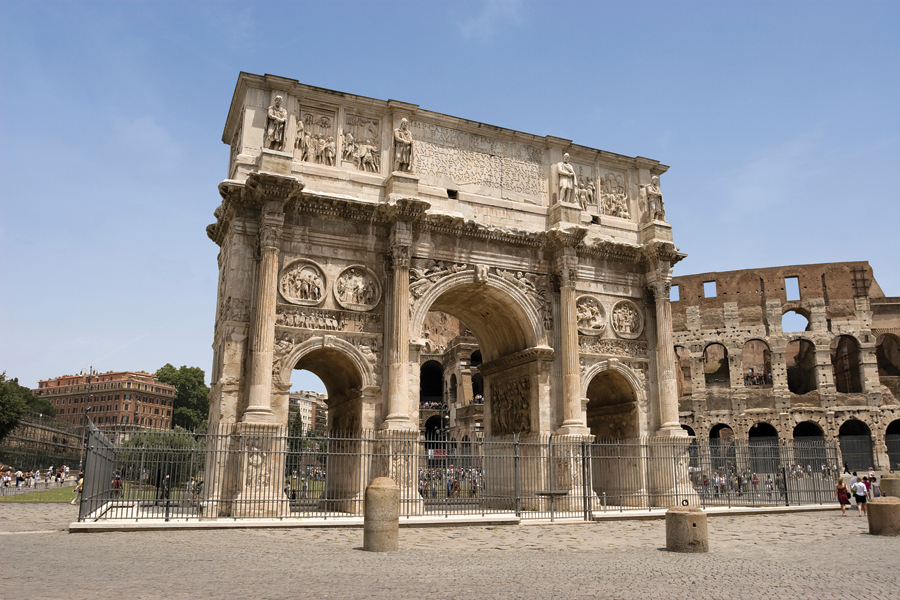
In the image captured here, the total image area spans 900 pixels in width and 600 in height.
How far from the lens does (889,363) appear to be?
46.2m

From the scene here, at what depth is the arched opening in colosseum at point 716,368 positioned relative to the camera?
152 feet

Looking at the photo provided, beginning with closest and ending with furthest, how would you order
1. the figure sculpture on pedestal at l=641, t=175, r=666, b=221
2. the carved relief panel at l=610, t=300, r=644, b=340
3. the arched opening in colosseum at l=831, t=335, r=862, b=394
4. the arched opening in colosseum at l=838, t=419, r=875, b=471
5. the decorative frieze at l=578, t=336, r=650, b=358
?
1. the decorative frieze at l=578, t=336, r=650, b=358
2. the carved relief panel at l=610, t=300, r=644, b=340
3. the figure sculpture on pedestal at l=641, t=175, r=666, b=221
4. the arched opening in colosseum at l=838, t=419, r=875, b=471
5. the arched opening in colosseum at l=831, t=335, r=862, b=394

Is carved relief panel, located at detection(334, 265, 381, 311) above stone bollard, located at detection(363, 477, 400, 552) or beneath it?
above

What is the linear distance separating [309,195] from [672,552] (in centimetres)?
1109

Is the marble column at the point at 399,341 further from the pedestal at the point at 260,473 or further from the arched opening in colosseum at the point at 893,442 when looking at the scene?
the arched opening in colosseum at the point at 893,442

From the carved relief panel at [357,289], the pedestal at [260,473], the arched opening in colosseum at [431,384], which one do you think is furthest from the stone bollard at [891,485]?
the arched opening in colosseum at [431,384]

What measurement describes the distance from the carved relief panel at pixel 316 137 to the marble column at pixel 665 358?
9.90 m

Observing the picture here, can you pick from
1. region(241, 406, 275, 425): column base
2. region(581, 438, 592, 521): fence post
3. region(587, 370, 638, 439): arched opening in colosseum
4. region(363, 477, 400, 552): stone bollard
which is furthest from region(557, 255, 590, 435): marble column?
region(363, 477, 400, 552): stone bollard

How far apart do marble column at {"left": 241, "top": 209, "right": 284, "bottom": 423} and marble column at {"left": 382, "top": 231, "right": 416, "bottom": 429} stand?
2.76m

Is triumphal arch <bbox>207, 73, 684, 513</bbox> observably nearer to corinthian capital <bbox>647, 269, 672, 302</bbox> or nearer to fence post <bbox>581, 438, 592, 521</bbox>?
corinthian capital <bbox>647, 269, 672, 302</bbox>

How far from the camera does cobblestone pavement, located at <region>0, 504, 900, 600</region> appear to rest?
275 inches

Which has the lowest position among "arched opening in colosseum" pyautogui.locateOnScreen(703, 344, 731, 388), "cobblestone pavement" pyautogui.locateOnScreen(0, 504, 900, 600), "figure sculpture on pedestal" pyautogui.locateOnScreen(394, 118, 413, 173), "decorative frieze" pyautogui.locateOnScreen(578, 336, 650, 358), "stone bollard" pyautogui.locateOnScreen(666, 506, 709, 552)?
"cobblestone pavement" pyautogui.locateOnScreen(0, 504, 900, 600)

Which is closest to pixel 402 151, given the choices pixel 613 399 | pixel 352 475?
pixel 352 475

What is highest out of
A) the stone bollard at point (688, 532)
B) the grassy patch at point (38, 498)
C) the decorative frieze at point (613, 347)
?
the decorative frieze at point (613, 347)
